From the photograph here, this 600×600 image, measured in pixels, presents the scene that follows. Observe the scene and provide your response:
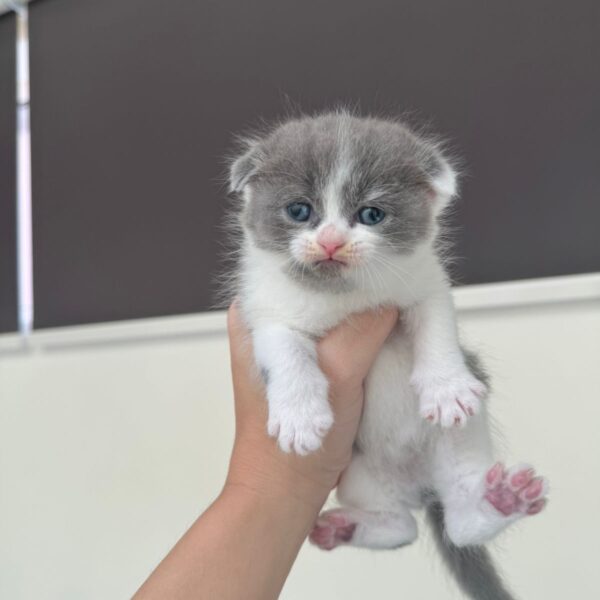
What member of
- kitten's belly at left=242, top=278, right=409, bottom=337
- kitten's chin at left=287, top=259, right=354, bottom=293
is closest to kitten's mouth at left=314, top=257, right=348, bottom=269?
kitten's chin at left=287, top=259, right=354, bottom=293

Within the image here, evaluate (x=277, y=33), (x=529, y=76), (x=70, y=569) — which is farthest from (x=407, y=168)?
→ (x=70, y=569)

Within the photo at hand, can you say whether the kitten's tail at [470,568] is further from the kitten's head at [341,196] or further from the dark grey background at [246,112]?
the dark grey background at [246,112]

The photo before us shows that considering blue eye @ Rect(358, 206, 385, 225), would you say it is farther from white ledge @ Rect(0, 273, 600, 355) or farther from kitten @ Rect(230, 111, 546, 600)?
white ledge @ Rect(0, 273, 600, 355)

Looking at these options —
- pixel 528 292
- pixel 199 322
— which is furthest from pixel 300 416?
pixel 199 322

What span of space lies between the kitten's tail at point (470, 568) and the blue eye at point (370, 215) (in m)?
0.61

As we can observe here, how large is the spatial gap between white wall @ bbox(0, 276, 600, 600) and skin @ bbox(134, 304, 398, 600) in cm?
77

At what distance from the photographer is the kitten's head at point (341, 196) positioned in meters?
1.06

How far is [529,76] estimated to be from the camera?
1886mm

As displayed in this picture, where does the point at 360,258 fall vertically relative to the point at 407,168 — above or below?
below

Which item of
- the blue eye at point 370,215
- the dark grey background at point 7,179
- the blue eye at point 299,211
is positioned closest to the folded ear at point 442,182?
the blue eye at point 370,215

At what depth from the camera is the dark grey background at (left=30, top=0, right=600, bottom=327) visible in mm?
1843

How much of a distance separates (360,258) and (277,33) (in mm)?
1587

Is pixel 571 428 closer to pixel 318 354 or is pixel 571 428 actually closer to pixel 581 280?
pixel 581 280

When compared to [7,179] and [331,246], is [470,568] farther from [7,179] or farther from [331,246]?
[7,179]
